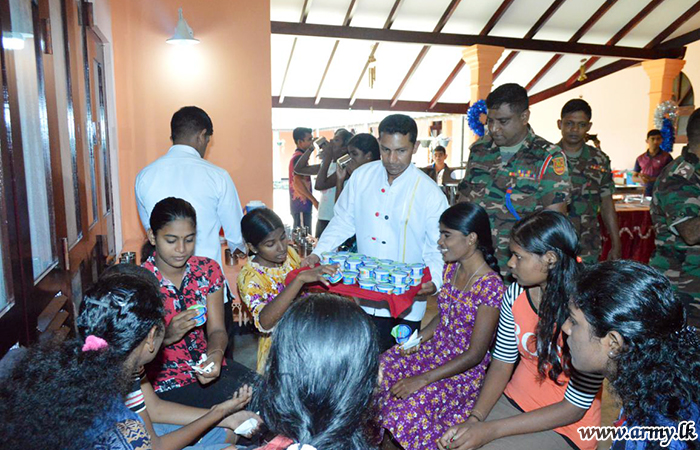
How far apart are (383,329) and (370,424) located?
1411 mm

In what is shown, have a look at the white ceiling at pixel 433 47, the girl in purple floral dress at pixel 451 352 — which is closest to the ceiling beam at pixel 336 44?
the white ceiling at pixel 433 47

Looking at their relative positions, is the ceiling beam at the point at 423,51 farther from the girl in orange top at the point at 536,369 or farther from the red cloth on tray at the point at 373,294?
the girl in orange top at the point at 536,369

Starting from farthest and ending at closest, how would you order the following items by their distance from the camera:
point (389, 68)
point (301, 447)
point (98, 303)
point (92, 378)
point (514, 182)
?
1. point (389, 68)
2. point (514, 182)
3. point (98, 303)
4. point (92, 378)
5. point (301, 447)

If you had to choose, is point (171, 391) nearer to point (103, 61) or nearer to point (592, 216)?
point (592, 216)

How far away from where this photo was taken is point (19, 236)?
162cm

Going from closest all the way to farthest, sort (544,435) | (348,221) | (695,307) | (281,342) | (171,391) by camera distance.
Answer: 1. (281,342)
2. (544,435)
3. (171,391)
4. (695,307)
5. (348,221)

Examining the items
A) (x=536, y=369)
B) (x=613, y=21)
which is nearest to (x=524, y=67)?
(x=613, y=21)

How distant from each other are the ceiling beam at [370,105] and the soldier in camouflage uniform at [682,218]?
421 inches

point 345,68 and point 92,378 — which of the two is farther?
point 345,68

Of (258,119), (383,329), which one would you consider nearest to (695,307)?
(383,329)

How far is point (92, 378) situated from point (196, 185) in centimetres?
183

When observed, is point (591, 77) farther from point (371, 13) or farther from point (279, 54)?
point (279, 54)

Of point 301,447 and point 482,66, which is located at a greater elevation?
point 482,66

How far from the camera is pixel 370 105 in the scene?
13.1 meters
